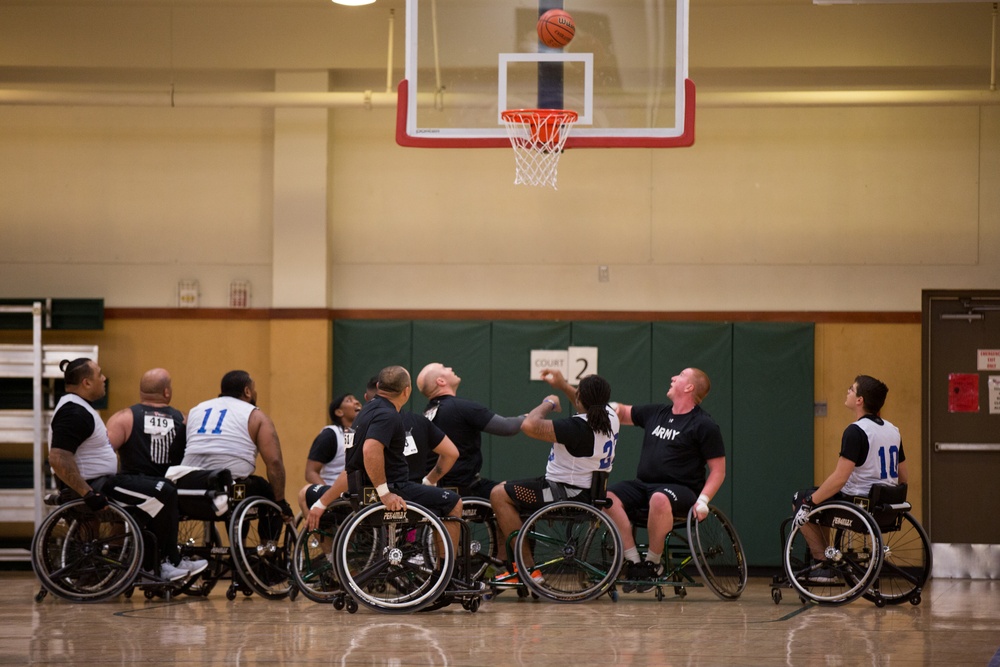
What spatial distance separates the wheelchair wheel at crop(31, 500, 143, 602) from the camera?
642cm

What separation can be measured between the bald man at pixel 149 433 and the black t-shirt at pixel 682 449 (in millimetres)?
2803

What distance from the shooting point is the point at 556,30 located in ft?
22.3

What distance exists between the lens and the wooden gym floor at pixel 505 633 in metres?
4.81

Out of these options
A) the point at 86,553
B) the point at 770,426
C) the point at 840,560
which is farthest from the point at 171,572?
the point at 770,426

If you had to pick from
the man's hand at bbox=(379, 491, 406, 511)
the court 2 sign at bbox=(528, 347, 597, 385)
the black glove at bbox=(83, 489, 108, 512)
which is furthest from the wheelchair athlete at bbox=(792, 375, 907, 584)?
the black glove at bbox=(83, 489, 108, 512)

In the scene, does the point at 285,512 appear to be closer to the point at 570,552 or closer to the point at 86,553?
the point at 86,553

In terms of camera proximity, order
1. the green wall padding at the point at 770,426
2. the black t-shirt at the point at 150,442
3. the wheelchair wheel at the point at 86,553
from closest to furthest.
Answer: the wheelchair wheel at the point at 86,553 < the black t-shirt at the point at 150,442 < the green wall padding at the point at 770,426

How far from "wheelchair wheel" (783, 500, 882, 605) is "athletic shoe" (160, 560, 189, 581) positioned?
3448mm

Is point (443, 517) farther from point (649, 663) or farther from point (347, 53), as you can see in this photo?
point (347, 53)

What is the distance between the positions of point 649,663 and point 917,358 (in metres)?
5.45

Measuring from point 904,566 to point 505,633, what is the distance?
12.6 feet

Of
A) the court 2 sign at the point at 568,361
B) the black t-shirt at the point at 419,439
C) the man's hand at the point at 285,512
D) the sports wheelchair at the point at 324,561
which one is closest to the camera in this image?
the black t-shirt at the point at 419,439

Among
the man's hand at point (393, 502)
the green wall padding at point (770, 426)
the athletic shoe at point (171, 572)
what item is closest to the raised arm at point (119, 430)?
the athletic shoe at point (171, 572)

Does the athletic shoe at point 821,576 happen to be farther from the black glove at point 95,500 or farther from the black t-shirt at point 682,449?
the black glove at point 95,500
